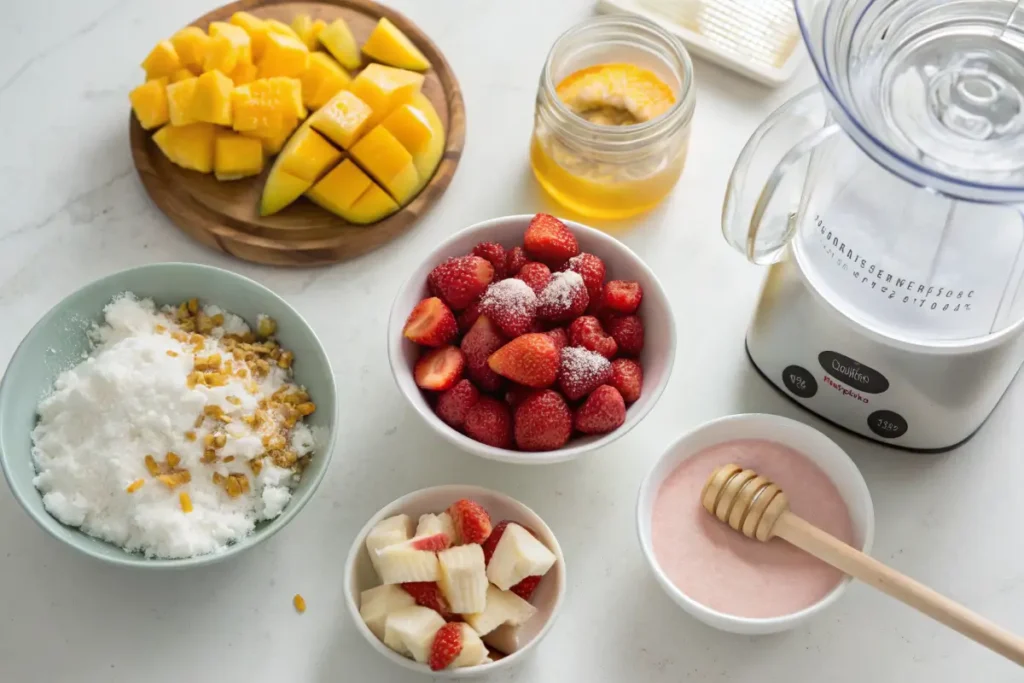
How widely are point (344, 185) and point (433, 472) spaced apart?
0.35 meters

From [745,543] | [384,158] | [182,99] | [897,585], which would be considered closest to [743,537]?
[745,543]

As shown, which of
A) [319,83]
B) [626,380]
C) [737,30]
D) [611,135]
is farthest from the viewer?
[737,30]

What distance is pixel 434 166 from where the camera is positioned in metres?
1.35

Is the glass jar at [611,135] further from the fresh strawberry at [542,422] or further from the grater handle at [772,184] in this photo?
the fresh strawberry at [542,422]

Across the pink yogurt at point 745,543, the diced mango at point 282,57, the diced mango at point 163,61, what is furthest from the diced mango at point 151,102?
the pink yogurt at point 745,543

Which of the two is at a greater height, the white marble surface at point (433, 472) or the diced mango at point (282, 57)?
the diced mango at point (282, 57)

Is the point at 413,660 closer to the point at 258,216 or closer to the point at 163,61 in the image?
the point at 258,216

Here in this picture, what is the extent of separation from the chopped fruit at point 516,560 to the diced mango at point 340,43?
652 millimetres

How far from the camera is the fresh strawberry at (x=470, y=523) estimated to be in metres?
1.04

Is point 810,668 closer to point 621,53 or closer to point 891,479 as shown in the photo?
point 891,479

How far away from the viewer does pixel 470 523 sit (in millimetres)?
1044

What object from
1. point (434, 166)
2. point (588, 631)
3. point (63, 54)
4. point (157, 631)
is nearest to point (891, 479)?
point (588, 631)

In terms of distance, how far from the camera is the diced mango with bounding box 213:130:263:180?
4.27 ft

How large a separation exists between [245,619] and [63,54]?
31.6 inches
